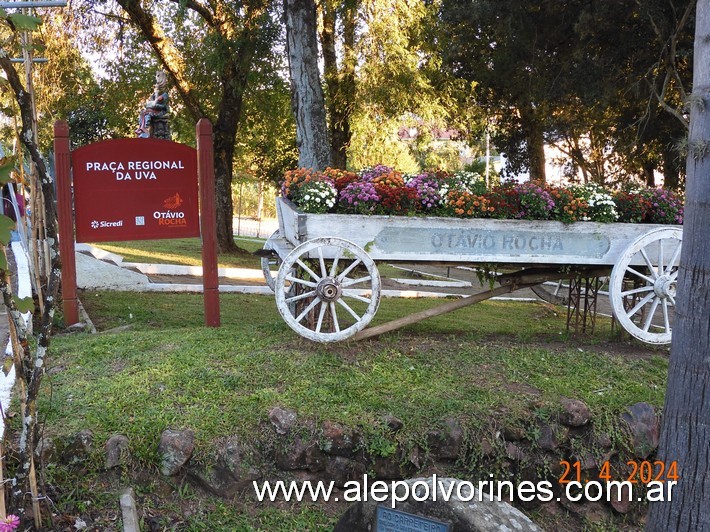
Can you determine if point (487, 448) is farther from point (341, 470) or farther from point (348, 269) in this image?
point (348, 269)

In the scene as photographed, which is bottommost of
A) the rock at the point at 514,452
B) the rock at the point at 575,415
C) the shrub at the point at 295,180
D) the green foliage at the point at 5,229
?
the rock at the point at 514,452

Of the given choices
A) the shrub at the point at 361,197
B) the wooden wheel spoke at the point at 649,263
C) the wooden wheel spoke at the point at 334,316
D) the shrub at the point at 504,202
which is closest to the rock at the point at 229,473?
the wooden wheel spoke at the point at 334,316

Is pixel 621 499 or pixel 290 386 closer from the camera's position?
pixel 621 499

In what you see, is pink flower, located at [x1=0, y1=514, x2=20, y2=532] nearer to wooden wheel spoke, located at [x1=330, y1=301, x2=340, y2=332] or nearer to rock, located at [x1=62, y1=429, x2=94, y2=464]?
rock, located at [x1=62, y1=429, x2=94, y2=464]

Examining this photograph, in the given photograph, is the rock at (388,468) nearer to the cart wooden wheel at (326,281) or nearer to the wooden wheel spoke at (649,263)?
the cart wooden wheel at (326,281)

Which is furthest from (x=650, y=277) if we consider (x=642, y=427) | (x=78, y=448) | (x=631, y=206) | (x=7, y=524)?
(x=7, y=524)

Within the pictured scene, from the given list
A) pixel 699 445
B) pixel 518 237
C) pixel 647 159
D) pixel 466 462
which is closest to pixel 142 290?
pixel 518 237

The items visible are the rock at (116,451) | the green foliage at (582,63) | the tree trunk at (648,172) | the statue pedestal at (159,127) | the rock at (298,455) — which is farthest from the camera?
the tree trunk at (648,172)

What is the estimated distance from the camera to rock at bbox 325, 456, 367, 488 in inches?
164

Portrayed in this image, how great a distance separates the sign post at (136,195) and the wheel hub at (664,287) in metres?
4.05

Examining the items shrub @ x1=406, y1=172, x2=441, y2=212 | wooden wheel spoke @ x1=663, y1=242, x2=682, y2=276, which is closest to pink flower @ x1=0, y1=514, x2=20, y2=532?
shrub @ x1=406, y1=172, x2=441, y2=212

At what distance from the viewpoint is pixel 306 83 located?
27.1 feet

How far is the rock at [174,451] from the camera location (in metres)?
3.93

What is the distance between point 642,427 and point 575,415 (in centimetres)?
51
